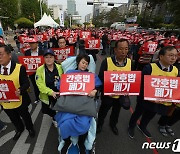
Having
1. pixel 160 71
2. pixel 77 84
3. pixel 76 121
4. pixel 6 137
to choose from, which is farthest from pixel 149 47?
pixel 6 137

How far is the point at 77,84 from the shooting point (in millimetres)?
2418

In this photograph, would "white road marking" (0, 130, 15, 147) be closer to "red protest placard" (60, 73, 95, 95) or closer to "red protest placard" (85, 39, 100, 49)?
"red protest placard" (60, 73, 95, 95)

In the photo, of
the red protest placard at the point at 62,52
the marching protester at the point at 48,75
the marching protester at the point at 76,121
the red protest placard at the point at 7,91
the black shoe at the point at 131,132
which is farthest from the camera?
the red protest placard at the point at 62,52

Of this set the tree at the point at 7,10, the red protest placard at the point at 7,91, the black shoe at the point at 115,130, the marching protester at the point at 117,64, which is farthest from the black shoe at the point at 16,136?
the tree at the point at 7,10

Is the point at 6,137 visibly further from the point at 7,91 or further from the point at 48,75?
the point at 48,75

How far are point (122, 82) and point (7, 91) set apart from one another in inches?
74.8

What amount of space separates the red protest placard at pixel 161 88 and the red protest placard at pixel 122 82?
16 cm

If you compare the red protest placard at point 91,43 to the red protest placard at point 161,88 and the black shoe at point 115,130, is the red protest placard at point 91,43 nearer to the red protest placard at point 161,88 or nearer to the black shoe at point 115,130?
the black shoe at point 115,130

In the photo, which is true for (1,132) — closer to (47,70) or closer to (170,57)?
(47,70)

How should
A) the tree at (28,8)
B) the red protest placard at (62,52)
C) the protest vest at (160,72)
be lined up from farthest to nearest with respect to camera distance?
the tree at (28,8) → the red protest placard at (62,52) → the protest vest at (160,72)

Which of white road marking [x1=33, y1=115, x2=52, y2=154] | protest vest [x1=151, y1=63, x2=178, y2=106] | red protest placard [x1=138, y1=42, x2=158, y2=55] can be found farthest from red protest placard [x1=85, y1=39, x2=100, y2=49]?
protest vest [x1=151, y1=63, x2=178, y2=106]

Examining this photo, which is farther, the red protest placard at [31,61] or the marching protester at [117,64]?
the red protest placard at [31,61]

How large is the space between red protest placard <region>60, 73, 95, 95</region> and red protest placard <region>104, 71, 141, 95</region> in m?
0.38

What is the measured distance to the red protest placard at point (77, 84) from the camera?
237 cm
